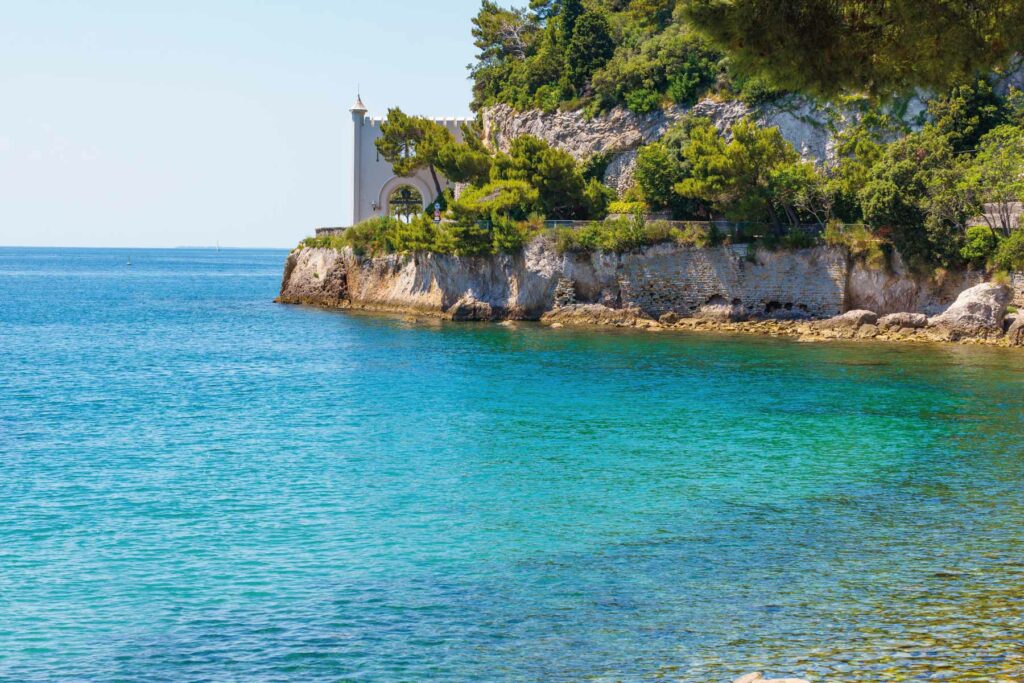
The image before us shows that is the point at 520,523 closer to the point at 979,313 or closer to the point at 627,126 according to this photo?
the point at 979,313

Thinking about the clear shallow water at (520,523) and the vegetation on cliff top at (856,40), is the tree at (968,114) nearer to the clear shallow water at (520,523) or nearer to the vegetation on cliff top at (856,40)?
the clear shallow water at (520,523)

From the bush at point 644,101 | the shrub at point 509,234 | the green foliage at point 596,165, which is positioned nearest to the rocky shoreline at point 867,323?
the shrub at point 509,234

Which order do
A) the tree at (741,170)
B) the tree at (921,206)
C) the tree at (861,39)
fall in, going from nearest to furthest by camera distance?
1. the tree at (861,39)
2. the tree at (921,206)
3. the tree at (741,170)

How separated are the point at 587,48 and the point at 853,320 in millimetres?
27182

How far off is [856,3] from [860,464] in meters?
10.9

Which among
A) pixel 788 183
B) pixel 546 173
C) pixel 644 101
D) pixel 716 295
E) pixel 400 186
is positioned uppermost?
pixel 644 101

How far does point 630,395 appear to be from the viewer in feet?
106

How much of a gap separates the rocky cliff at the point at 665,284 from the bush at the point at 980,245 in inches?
30.3

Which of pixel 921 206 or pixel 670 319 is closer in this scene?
pixel 921 206

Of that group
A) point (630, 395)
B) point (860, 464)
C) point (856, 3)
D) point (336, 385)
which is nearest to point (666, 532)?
point (860, 464)

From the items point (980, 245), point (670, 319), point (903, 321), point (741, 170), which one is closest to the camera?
point (980, 245)

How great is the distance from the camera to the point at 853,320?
4700 cm

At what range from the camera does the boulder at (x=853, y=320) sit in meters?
46.9

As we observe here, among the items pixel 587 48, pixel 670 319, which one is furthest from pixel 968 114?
pixel 587 48
